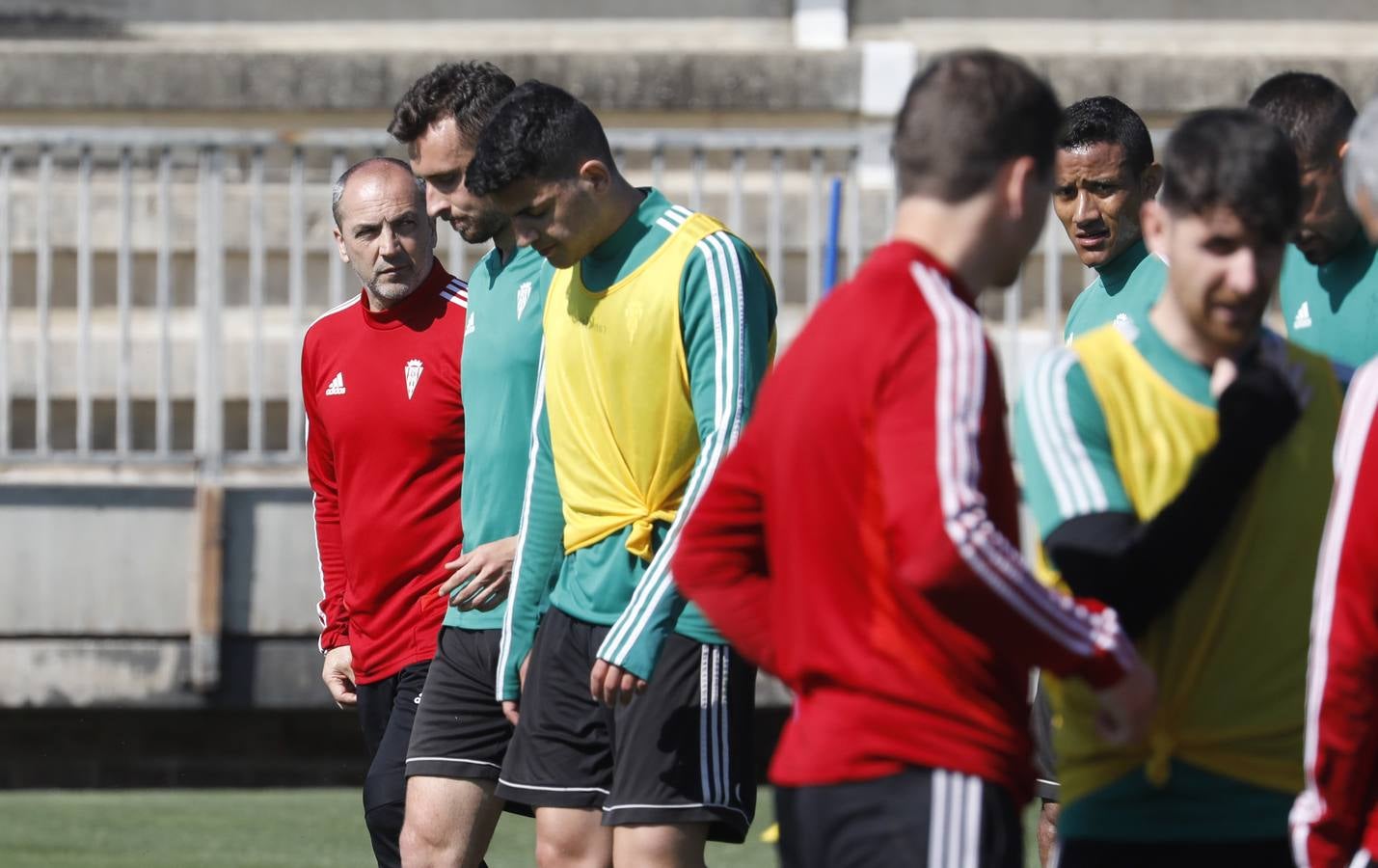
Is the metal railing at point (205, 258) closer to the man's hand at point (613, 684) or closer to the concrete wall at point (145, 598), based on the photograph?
the concrete wall at point (145, 598)

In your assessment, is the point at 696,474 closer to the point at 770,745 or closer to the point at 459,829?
the point at 459,829

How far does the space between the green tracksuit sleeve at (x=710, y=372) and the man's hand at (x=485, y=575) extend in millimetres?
731

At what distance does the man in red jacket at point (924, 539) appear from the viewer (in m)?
2.58

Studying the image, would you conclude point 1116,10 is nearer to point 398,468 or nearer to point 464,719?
point 398,468

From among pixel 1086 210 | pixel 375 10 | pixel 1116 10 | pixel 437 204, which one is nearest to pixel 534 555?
pixel 437 204

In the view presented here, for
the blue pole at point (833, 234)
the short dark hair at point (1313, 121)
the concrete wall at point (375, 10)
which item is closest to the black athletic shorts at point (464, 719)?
the short dark hair at point (1313, 121)

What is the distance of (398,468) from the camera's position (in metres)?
5.25

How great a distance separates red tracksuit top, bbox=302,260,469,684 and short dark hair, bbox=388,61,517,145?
0.51 meters

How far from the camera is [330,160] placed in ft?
31.6

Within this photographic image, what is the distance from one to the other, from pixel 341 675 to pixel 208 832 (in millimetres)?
2481

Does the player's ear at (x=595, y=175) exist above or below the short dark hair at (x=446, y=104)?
below

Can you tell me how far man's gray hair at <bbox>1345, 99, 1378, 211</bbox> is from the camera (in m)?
2.88

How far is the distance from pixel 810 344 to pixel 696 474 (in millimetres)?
1341

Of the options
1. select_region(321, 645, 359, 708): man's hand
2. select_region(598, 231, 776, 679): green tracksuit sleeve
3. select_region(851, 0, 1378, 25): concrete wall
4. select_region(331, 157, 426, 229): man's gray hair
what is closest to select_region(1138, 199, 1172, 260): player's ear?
select_region(598, 231, 776, 679): green tracksuit sleeve
